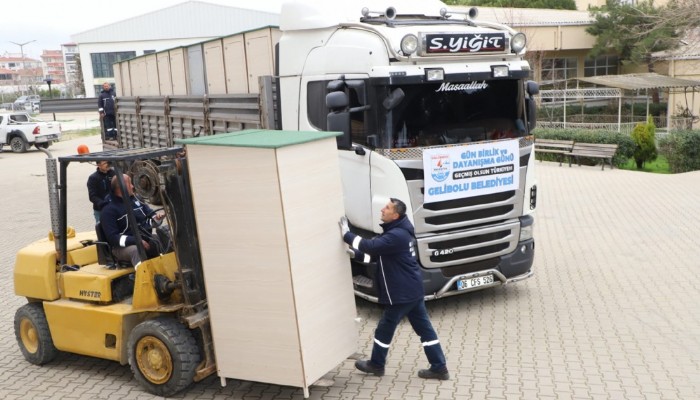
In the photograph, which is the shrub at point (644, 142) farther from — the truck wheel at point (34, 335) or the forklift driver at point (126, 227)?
the truck wheel at point (34, 335)

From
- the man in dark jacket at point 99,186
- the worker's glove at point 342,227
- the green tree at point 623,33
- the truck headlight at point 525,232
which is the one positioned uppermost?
the green tree at point 623,33

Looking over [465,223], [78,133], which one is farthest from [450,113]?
[78,133]

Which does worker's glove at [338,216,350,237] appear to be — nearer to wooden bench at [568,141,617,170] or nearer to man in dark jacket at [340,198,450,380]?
man in dark jacket at [340,198,450,380]

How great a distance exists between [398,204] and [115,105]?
39.5 feet

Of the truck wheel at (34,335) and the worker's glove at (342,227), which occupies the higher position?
the worker's glove at (342,227)

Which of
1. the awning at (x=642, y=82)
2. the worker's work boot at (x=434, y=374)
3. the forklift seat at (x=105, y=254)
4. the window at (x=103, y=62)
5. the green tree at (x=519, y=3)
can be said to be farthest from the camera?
the window at (x=103, y=62)

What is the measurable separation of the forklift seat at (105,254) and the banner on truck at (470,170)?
3109mm

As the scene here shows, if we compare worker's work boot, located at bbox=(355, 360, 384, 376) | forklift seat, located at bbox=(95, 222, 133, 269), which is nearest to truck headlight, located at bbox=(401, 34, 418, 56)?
worker's work boot, located at bbox=(355, 360, 384, 376)

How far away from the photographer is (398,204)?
5734mm

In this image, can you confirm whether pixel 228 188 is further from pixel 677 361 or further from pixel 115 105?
pixel 115 105

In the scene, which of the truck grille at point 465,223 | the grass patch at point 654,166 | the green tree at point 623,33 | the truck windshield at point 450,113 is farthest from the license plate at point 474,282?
the green tree at point 623,33

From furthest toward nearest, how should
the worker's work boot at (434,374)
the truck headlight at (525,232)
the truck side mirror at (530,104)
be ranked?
the truck side mirror at (530,104) → the truck headlight at (525,232) → the worker's work boot at (434,374)

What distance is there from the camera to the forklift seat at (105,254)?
6.40 metres

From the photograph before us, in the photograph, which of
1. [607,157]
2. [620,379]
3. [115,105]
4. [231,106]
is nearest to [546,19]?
[607,157]
